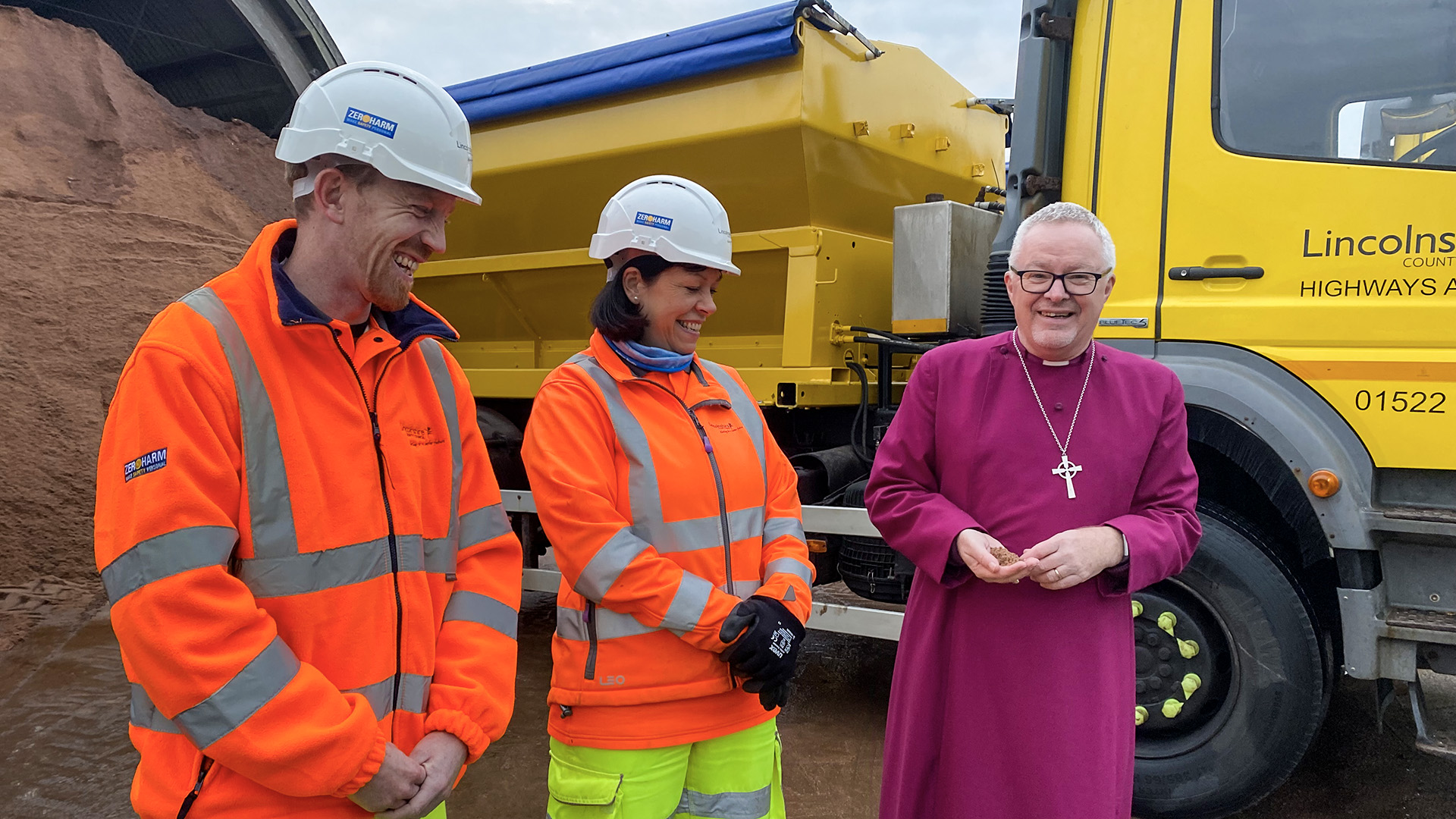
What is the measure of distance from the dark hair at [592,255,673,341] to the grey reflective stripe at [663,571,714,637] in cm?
56

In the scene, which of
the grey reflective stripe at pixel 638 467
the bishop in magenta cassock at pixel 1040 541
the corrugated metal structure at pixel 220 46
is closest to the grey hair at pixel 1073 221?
the bishop in magenta cassock at pixel 1040 541

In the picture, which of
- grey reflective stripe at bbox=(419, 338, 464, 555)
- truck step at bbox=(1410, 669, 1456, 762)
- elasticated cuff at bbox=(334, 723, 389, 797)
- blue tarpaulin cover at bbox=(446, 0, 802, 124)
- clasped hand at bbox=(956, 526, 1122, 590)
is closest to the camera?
elasticated cuff at bbox=(334, 723, 389, 797)

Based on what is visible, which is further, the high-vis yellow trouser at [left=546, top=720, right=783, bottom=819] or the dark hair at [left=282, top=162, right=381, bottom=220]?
the high-vis yellow trouser at [left=546, top=720, right=783, bottom=819]

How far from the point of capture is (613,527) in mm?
1743

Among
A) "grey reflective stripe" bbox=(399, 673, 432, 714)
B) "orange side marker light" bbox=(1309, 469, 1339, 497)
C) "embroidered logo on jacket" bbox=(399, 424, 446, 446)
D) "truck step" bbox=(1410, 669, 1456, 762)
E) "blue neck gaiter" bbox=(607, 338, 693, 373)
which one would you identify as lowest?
"truck step" bbox=(1410, 669, 1456, 762)

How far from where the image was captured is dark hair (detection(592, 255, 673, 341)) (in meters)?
1.96

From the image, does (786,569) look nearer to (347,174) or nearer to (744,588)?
(744,588)

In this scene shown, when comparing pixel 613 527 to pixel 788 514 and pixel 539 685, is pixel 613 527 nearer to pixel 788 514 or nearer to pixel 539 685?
pixel 788 514

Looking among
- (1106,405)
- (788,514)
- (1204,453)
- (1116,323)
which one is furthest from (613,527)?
(1204,453)

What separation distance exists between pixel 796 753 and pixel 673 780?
1918 millimetres

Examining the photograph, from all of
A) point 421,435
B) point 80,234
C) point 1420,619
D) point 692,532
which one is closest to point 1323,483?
point 1420,619

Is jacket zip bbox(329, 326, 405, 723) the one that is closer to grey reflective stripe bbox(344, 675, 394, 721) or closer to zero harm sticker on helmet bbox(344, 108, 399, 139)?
grey reflective stripe bbox(344, 675, 394, 721)

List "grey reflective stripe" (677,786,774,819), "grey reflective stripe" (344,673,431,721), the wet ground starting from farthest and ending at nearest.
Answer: the wet ground → "grey reflective stripe" (677,786,774,819) → "grey reflective stripe" (344,673,431,721)

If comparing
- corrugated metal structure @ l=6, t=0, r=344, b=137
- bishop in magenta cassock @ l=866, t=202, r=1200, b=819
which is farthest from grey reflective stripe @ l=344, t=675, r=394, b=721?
corrugated metal structure @ l=6, t=0, r=344, b=137
